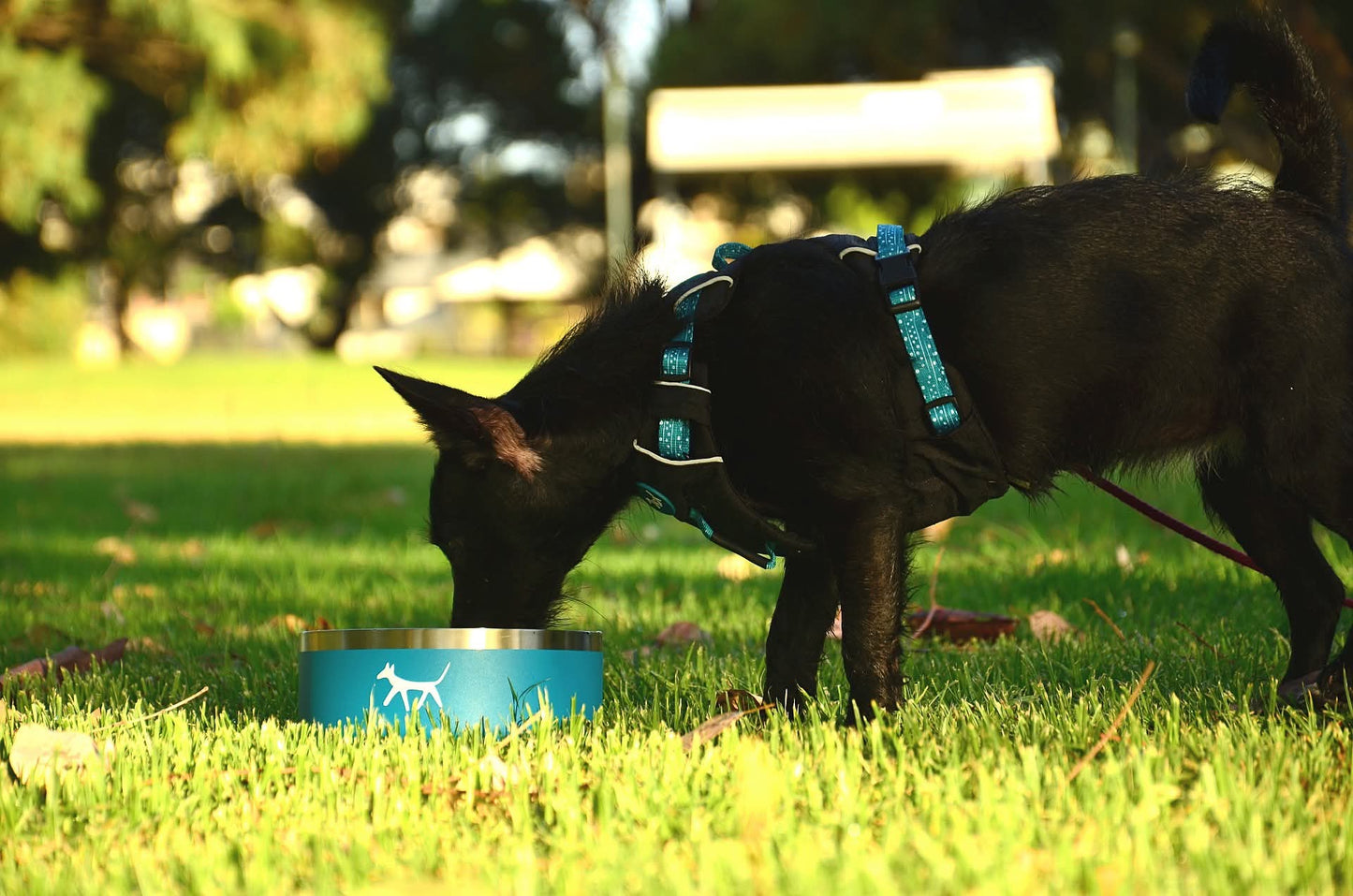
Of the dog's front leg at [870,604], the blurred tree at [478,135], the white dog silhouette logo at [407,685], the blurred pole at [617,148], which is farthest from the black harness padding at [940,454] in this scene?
the blurred tree at [478,135]

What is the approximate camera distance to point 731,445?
3.15 metres

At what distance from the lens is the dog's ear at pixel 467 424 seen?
113 inches

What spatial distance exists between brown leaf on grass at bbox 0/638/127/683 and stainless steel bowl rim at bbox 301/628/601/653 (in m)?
1.10

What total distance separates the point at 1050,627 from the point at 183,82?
15673 mm

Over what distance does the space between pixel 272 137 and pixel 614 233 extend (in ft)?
46.3

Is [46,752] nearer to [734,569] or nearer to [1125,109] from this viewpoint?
[734,569]

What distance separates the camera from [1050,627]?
4.09 m

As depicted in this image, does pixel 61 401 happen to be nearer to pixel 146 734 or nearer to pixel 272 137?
pixel 272 137

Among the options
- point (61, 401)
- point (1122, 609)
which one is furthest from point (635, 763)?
point (61, 401)

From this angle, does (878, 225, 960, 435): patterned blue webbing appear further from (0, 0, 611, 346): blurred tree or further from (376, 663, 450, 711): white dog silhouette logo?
(0, 0, 611, 346): blurred tree

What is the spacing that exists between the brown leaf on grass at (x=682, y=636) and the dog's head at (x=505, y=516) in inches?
33.0

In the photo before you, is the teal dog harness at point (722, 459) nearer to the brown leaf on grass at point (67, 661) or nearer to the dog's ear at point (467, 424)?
the dog's ear at point (467, 424)

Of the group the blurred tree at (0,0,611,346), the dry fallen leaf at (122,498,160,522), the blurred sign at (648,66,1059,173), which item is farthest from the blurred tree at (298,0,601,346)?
the dry fallen leaf at (122,498,160,522)

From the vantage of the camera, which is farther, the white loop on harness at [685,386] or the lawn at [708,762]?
the white loop on harness at [685,386]
